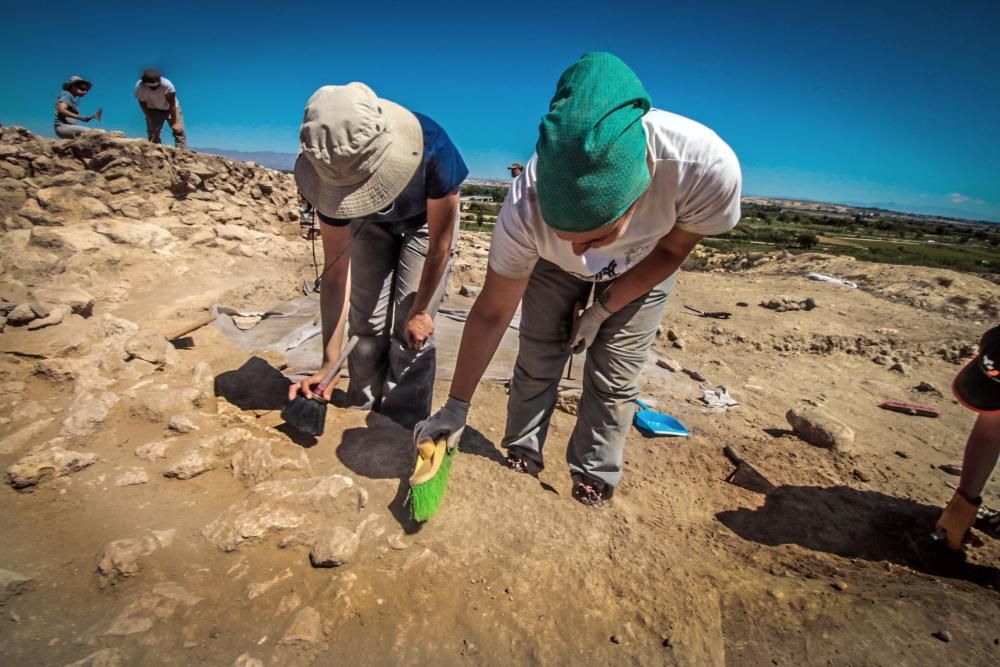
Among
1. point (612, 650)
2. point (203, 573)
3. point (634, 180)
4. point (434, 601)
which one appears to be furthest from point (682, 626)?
point (203, 573)

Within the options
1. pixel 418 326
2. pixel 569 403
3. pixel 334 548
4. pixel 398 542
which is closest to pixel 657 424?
pixel 569 403

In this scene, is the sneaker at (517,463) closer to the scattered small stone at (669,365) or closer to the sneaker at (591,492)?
the sneaker at (591,492)

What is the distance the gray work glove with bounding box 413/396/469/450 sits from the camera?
1.60 m

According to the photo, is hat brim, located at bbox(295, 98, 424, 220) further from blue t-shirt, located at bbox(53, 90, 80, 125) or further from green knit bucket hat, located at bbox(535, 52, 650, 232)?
blue t-shirt, located at bbox(53, 90, 80, 125)

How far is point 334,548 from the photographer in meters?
1.35

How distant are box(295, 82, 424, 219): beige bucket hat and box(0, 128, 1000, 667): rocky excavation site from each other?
3.14ft

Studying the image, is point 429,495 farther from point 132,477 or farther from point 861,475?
point 861,475

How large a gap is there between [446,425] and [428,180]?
1000mm

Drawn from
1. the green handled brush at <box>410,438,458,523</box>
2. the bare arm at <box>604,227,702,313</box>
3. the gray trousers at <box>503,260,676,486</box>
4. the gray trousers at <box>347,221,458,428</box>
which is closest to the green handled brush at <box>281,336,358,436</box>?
the gray trousers at <box>347,221,458,428</box>

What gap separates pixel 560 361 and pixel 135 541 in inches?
59.8

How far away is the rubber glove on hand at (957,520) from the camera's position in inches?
70.8

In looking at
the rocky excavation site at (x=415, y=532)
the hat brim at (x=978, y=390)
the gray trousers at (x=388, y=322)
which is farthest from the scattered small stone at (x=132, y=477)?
the hat brim at (x=978, y=390)

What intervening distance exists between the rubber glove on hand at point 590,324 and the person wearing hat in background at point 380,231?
0.63 metres

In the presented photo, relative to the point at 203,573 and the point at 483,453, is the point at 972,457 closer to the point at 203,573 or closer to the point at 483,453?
the point at 483,453
